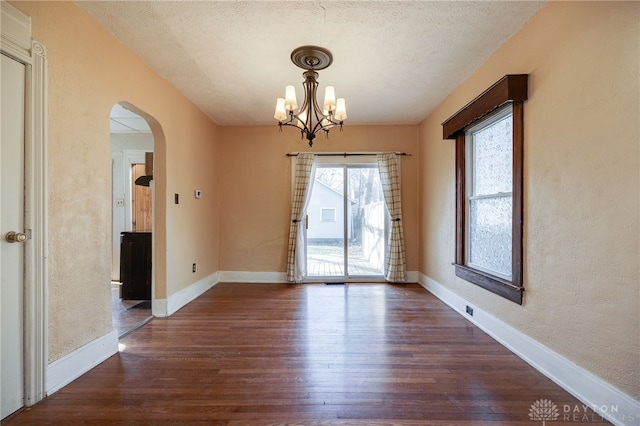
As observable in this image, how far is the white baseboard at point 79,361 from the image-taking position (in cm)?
174

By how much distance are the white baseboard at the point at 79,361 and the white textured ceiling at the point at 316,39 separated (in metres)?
2.42

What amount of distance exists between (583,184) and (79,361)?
3.50 metres

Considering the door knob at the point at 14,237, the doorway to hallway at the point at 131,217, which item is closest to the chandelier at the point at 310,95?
the door knob at the point at 14,237

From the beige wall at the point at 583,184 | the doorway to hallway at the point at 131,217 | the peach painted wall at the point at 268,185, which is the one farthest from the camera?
the peach painted wall at the point at 268,185

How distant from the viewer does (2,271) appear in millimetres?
1487

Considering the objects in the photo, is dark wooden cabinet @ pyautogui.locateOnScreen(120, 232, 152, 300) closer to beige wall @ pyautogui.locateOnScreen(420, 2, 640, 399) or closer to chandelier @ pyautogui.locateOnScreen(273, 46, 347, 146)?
chandelier @ pyautogui.locateOnScreen(273, 46, 347, 146)

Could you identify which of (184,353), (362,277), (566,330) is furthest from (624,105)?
(362,277)

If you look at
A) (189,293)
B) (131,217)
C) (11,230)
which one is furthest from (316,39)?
(131,217)

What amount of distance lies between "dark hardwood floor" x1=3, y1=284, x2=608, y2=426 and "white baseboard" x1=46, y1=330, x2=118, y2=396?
0.06 metres

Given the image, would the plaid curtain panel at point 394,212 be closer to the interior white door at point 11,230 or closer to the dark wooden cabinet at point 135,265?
the dark wooden cabinet at point 135,265

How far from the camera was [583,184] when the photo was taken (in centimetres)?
167

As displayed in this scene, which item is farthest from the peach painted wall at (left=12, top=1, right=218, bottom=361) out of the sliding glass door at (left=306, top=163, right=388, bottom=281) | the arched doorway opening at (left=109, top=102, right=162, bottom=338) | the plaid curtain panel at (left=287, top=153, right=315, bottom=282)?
the sliding glass door at (left=306, top=163, right=388, bottom=281)

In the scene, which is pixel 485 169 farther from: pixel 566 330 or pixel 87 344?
pixel 87 344

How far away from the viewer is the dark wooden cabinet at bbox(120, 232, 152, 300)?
11.4 ft
